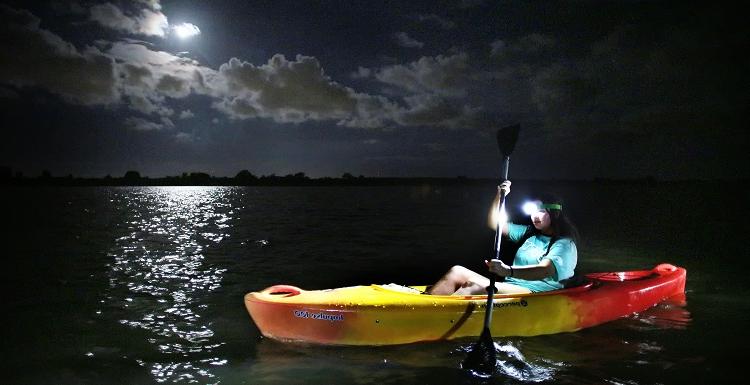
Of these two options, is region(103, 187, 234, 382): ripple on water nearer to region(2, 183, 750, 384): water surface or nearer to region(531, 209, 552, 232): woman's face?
region(2, 183, 750, 384): water surface

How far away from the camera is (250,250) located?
1630cm

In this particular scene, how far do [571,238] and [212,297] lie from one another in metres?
6.16

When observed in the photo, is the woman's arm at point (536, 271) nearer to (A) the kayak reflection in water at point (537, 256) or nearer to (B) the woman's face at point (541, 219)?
(A) the kayak reflection in water at point (537, 256)

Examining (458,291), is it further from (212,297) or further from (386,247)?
(386,247)

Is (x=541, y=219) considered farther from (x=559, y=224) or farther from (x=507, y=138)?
(x=507, y=138)

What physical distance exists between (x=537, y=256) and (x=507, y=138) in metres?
1.72

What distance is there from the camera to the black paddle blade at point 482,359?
5641mm

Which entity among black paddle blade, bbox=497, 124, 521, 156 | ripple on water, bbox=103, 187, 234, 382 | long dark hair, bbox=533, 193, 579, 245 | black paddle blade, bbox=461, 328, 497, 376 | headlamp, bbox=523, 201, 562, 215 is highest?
black paddle blade, bbox=497, 124, 521, 156

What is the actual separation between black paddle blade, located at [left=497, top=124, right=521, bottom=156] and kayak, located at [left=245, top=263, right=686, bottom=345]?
1.93 metres

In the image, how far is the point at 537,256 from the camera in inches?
250

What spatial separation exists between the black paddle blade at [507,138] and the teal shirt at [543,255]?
103 cm

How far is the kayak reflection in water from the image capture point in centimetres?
615

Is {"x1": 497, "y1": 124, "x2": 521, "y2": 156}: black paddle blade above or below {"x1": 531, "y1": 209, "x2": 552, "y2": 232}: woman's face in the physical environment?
above

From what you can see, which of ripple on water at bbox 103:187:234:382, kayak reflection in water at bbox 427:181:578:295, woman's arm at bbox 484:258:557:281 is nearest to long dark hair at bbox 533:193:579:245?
kayak reflection in water at bbox 427:181:578:295
